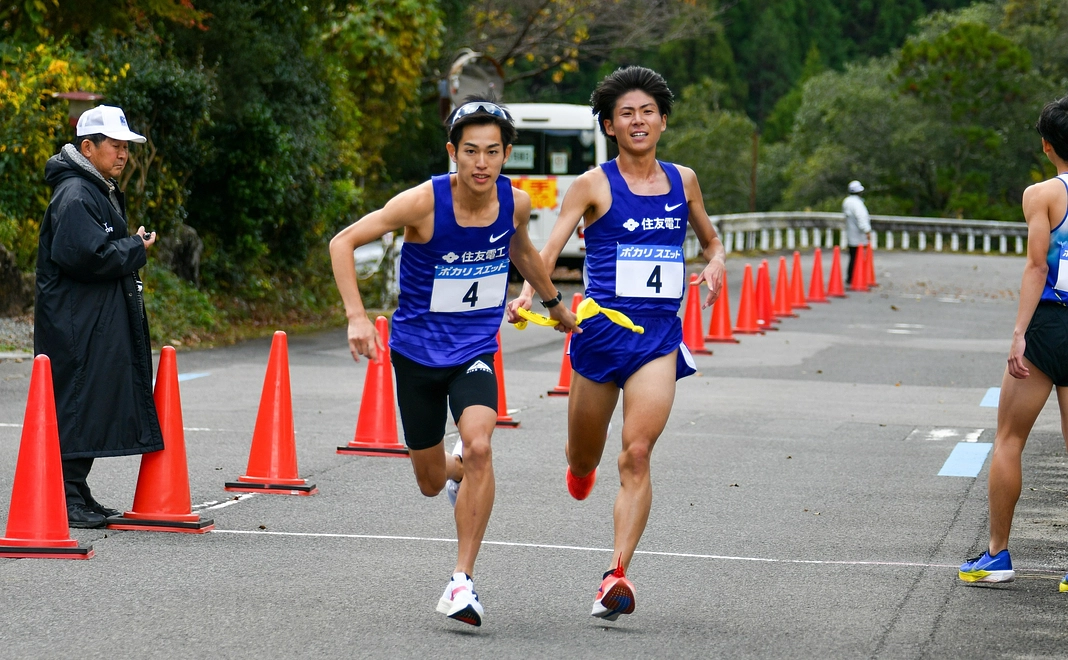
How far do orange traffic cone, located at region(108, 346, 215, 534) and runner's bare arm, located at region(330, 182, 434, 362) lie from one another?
194 cm

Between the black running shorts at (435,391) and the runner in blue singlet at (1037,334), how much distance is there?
2157mm

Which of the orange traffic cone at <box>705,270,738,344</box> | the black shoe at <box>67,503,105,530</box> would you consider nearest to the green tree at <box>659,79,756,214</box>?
the orange traffic cone at <box>705,270,738,344</box>

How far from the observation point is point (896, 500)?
8648 mm

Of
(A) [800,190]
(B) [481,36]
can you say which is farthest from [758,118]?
(B) [481,36]

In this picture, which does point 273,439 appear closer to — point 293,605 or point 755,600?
point 293,605

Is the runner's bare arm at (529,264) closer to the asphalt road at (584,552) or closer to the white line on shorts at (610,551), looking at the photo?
the asphalt road at (584,552)

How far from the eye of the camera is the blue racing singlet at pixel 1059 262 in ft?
20.5

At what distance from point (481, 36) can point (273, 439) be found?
1008 inches

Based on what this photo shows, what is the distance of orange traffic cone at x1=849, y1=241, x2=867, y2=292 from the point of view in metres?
26.6

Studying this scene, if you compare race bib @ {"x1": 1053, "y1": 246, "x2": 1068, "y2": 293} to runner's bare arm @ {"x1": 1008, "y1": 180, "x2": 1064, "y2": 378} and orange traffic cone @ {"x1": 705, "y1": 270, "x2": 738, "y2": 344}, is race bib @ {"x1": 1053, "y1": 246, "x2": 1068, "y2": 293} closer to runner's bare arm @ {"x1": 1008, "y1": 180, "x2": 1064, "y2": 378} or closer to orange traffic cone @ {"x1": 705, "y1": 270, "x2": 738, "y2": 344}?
runner's bare arm @ {"x1": 1008, "y1": 180, "x2": 1064, "y2": 378}

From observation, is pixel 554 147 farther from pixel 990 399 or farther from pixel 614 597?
pixel 614 597

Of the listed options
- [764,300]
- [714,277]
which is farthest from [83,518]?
[764,300]

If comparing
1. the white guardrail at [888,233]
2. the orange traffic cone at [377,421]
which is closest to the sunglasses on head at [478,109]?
the orange traffic cone at [377,421]

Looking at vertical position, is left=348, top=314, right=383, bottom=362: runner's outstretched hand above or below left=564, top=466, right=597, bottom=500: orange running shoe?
above
